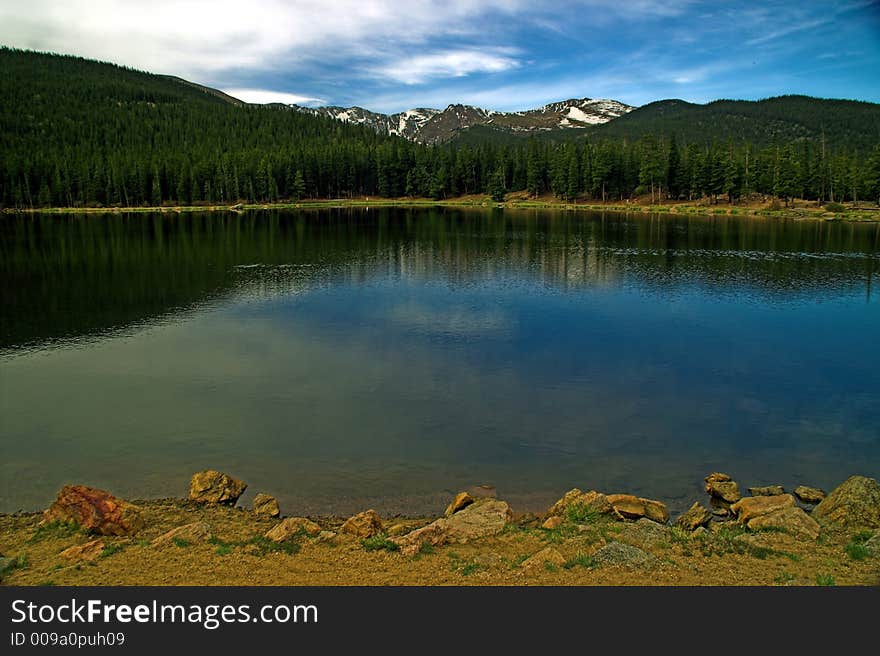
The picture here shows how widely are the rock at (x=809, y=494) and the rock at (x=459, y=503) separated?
9.33m

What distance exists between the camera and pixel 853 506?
15508 millimetres

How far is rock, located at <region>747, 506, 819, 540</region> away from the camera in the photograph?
14.1m

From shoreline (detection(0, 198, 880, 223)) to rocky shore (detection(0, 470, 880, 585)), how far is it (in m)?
113

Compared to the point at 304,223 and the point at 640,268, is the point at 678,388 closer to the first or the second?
the point at 640,268

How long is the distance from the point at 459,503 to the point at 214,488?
6835 mm

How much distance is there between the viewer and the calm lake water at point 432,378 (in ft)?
65.1

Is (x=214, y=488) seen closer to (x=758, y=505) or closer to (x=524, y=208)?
(x=758, y=505)

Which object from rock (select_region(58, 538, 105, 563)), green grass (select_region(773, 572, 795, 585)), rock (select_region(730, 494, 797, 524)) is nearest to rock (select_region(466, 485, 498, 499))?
rock (select_region(730, 494, 797, 524))

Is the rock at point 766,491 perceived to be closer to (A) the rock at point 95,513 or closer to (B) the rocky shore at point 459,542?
(B) the rocky shore at point 459,542

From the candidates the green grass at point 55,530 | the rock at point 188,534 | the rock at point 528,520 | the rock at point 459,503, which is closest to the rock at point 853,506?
the rock at point 528,520

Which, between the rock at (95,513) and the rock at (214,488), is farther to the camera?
the rock at (214,488)

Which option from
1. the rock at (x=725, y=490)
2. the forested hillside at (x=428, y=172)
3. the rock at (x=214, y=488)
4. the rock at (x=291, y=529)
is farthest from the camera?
the forested hillside at (x=428, y=172)

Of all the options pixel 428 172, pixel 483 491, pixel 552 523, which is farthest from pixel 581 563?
pixel 428 172

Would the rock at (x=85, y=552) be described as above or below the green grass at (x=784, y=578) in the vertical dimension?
below
